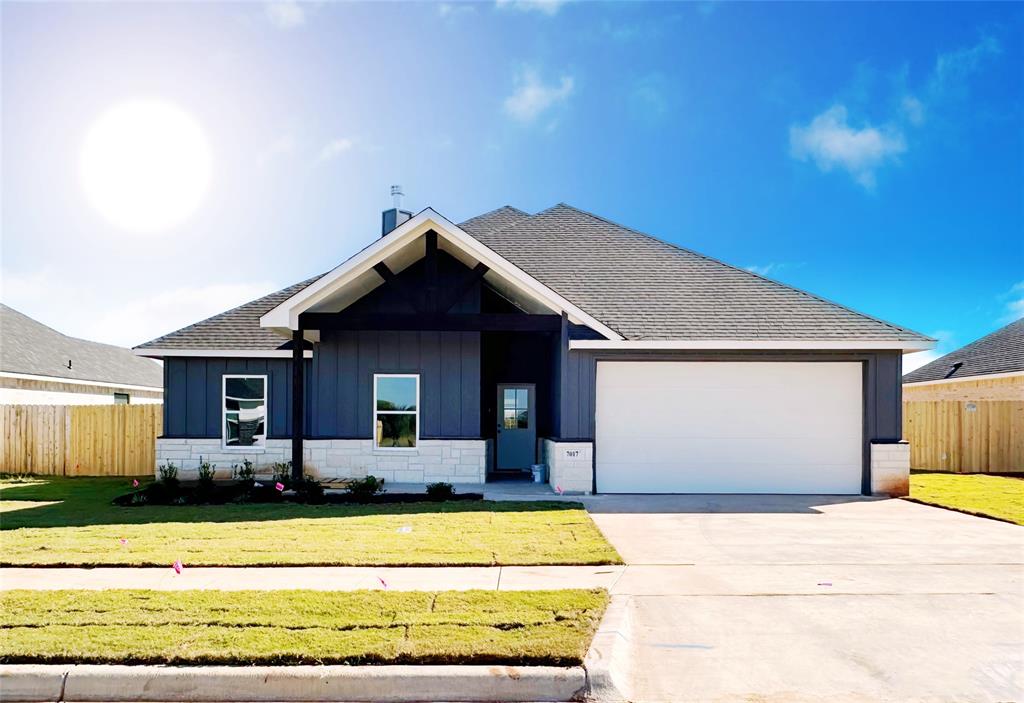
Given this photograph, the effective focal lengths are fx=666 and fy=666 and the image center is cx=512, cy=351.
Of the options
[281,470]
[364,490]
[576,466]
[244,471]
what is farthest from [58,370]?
[576,466]

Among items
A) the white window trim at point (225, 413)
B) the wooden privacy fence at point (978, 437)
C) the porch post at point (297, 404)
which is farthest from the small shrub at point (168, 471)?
the wooden privacy fence at point (978, 437)

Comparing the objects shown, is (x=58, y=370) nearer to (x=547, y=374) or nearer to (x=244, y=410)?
(x=244, y=410)

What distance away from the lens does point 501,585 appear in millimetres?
6117

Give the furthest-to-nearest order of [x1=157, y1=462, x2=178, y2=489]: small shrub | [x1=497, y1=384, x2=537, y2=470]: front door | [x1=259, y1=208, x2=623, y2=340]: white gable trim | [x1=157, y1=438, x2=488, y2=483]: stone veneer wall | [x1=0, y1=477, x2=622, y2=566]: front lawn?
[x1=497, y1=384, x2=537, y2=470]: front door → [x1=157, y1=462, x2=178, y2=489]: small shrub → [x1=157, y1=438, x2=488, y2=483]: stone veneer wall → [x1=259, y1=208, x2=623, y2=340]: white gable trim → [x1=0, y1=477, x2=622, y2=566]: front lawn

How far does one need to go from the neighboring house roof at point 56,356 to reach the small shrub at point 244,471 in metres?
10.6

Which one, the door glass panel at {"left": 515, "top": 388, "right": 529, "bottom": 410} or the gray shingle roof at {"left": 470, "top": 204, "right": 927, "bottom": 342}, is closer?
the gray shingle roof at {"left": 470, "top": 204, "right": 927, "bottom": 342}

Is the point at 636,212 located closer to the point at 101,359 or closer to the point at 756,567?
the point at 756,567

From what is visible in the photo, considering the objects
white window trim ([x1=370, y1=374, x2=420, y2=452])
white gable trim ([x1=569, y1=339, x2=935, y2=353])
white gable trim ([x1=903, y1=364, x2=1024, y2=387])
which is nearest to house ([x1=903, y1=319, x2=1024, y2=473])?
white gable trim ([x1=903, y1=364, x2=1024, y2=387])

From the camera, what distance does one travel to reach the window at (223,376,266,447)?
47.4ft

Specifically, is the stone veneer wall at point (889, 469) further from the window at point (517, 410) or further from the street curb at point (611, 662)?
the street curb at point (611, 662)

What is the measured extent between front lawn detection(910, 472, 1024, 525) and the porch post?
11.5m

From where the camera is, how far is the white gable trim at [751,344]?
12.4m

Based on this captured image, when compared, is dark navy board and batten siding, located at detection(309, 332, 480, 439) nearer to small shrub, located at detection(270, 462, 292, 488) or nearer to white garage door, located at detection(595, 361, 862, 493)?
small shrub, located at detection(270, 462, 292, 488)

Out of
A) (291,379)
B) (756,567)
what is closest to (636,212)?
(291,379)
